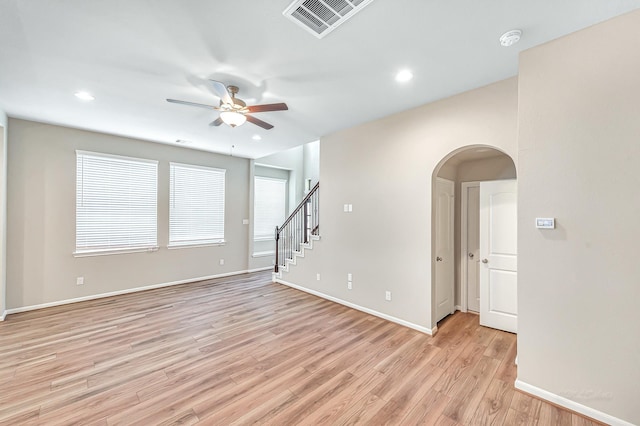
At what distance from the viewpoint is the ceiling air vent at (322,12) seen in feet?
5.82

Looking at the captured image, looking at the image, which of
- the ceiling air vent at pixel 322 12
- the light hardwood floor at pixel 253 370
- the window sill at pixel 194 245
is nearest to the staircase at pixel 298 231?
the window sill at pixel 194 245

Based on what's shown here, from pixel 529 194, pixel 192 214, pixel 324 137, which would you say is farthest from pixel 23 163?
pixel 529 194

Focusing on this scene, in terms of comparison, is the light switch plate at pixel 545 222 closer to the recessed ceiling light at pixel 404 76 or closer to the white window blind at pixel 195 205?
the recessed ceiling light at pixel 404 76

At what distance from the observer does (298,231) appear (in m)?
6.03

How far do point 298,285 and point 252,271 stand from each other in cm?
201

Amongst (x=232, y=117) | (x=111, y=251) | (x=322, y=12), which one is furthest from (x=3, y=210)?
(x=322, y=12)

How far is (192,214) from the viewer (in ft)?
19.4

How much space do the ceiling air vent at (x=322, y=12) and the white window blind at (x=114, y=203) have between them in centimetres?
474

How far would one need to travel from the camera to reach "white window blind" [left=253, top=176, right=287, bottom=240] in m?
7.50

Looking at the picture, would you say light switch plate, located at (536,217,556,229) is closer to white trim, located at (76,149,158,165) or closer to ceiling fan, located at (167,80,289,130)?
ceiling fan, located at (167,80,289,130)

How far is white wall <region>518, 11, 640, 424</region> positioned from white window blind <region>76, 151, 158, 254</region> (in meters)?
6.12

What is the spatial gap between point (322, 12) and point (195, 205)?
5167 mm

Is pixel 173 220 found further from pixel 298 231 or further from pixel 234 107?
pixel 234 107

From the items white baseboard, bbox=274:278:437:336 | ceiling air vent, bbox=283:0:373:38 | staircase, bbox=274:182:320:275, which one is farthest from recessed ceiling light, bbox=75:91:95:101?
white baseboard, bbox=274:278:437:336
